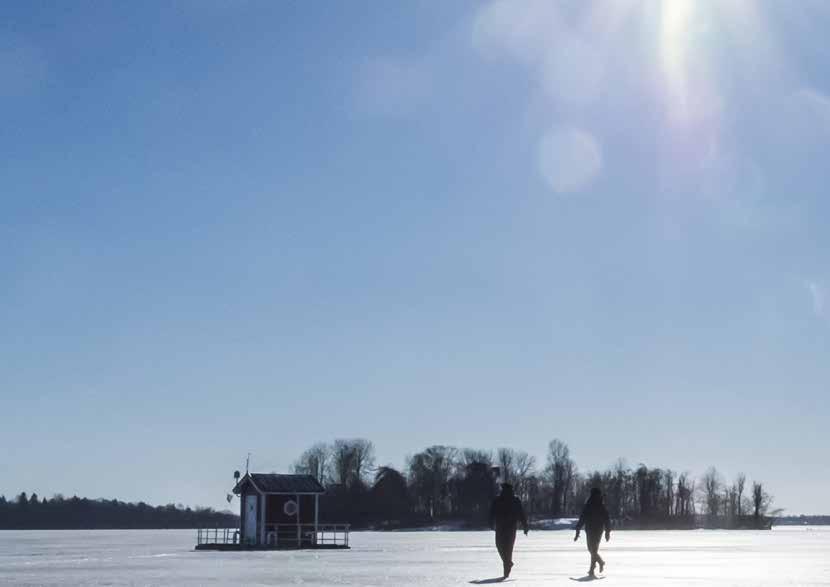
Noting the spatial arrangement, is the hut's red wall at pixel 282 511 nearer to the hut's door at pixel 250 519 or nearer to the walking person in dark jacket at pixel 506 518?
the hut's door at pixel 250 519

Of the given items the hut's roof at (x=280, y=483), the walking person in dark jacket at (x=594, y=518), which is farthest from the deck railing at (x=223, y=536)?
the walking person in dark jacket at (x=594, y=518)

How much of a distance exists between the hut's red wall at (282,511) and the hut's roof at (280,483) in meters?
0.37

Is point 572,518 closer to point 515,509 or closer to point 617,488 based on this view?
point 617,488

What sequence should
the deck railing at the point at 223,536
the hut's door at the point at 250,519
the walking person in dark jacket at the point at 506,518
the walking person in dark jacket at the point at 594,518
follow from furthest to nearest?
the deck railing at the point at 223,536 → the hut's door at the point at 250,519 → the walking person in dark jacket at the point at 594,518 → the walking person in dark jacket at the point at 506,518

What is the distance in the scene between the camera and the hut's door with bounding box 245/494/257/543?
6117 cm

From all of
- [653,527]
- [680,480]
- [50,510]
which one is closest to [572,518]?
[653,527]

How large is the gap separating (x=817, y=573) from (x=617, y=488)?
521 ft

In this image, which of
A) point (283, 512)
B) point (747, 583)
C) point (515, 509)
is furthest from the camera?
point (283, 512)

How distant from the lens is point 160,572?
1171 inches

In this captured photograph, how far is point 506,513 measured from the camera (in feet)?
80.9

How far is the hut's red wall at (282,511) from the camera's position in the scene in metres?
60.7

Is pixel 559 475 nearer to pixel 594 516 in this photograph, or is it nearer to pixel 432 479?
pixel 432 479

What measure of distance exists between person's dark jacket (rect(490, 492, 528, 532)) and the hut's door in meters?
38.4

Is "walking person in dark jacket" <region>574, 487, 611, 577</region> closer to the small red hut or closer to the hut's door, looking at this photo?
the small red hut
